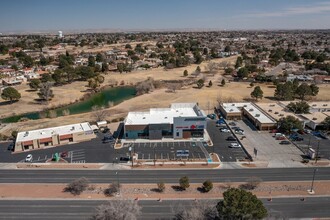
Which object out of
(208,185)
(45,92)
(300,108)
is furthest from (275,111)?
(45,92)

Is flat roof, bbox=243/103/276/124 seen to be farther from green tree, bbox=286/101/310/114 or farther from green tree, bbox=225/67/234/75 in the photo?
green tree, bbox=225/67/234/75

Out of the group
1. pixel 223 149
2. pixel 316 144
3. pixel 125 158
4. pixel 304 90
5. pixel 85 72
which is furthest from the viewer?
pixel 85 72

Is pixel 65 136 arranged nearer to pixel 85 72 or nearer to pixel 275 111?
pixel 275 111

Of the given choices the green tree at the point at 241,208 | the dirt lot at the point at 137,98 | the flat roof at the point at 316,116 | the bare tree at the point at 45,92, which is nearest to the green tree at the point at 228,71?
the dirt lot at the point at 137,98

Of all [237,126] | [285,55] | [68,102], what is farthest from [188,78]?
[285,55]

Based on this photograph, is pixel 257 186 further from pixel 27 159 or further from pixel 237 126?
pixel 27 159

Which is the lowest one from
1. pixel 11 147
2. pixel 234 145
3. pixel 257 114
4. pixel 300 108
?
pixel 11 147

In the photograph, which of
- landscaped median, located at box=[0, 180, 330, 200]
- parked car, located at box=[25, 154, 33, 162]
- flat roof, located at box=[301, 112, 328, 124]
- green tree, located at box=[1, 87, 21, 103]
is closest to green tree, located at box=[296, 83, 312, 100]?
flat roof, located at box=[301, 112, 328, 124]
